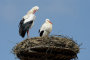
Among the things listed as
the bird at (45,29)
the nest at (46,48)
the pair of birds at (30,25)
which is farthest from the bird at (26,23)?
the nest at (46,48)

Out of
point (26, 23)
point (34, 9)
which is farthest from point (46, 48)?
point (34, 9)

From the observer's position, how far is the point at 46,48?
7977 millimetres

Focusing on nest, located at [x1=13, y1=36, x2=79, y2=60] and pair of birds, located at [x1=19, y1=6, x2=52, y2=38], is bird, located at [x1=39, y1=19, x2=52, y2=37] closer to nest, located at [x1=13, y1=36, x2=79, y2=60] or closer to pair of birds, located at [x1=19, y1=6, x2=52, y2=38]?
pair of birds, located at [x1=19, y1=6, x2=52, y2=38]

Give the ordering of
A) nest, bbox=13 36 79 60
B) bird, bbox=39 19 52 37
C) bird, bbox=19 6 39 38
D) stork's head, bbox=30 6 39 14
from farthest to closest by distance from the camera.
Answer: stork's head, bbox=30 6 39 14 < bird, bbox=39 19 52 37 < bird, bbox=19 6 39 38 < nest, bbox=13 36 79 60

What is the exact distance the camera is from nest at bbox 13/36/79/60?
8008 millimetres

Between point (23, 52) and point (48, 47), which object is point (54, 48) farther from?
point (23, 52)

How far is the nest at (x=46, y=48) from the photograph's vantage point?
801cm

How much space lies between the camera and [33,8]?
10.8 meters

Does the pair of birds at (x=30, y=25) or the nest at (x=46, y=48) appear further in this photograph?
the pair of birds at (x=30, y=25)

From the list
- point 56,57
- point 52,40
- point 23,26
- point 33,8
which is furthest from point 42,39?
point 33,8

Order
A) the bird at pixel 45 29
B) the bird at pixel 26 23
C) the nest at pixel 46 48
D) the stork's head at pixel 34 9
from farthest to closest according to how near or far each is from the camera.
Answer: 1. the stork's head at pixel 34 9
2. the bird at pixel 45 29
3. the bird at pixel 26 23
4. the nest at pixel 46 48

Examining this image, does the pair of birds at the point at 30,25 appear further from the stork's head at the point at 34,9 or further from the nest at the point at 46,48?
the nest at the point at 46,48

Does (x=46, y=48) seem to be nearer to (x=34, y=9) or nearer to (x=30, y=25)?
(x=30, y=25)

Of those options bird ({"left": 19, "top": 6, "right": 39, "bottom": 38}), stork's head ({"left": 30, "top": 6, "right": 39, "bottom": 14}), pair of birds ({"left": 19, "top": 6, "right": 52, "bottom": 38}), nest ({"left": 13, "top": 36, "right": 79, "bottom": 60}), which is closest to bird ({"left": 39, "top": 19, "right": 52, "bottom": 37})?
pair of birds ({"left": 19, "top": 6, "right": 52, "bottom": 38})
